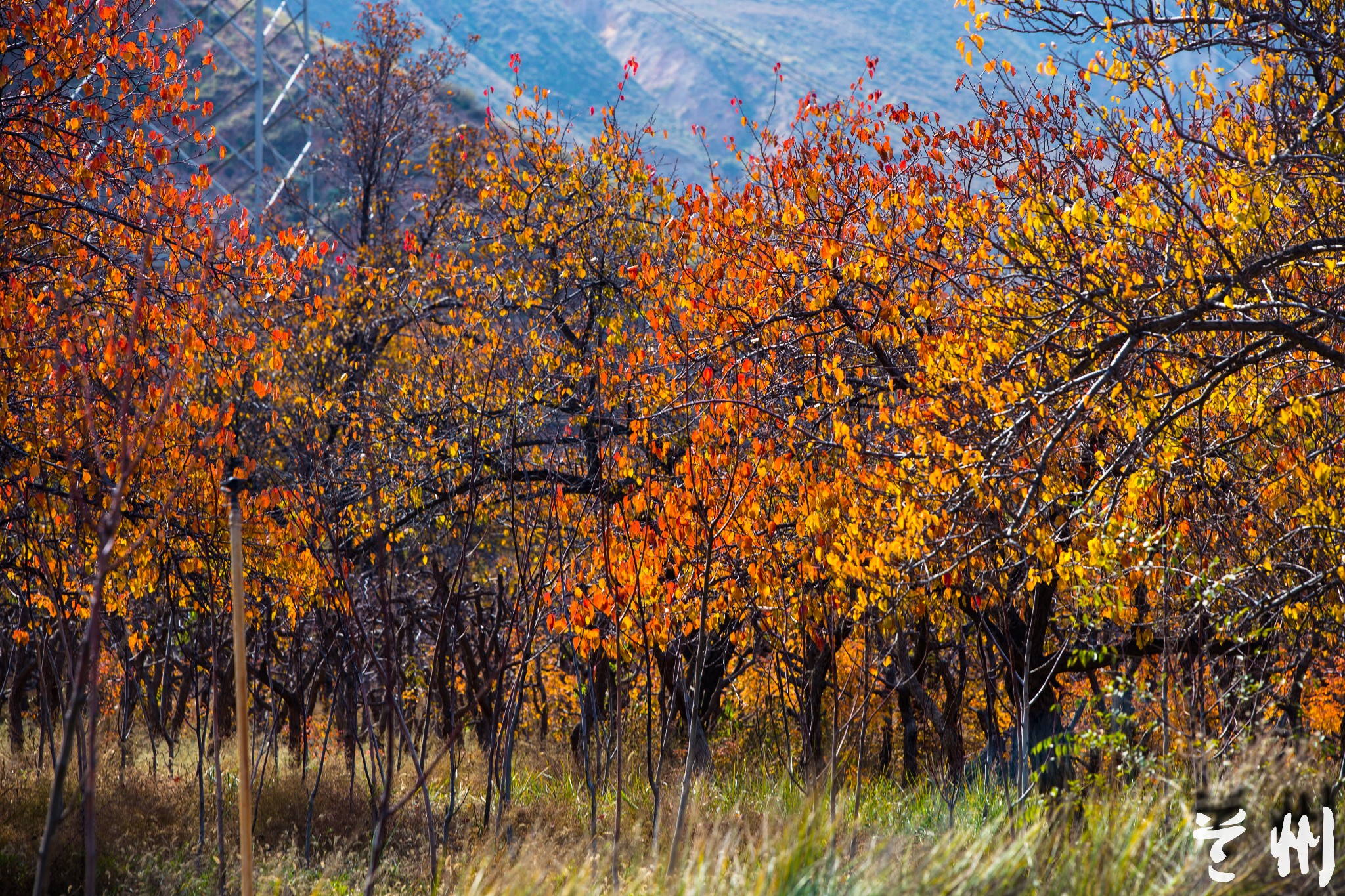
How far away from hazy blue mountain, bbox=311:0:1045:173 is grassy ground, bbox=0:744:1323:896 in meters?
137

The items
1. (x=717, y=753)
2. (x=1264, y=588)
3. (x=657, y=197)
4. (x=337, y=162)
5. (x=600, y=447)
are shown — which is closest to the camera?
(x=1264, y=588)

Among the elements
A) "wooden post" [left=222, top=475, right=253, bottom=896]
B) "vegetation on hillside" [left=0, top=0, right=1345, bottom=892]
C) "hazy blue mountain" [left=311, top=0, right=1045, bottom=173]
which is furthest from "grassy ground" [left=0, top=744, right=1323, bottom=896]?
"hazy blue mountain" [left=311, top=0, right=1045, bottom=173]

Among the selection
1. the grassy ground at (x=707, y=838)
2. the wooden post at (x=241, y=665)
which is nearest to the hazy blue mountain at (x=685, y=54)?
the grassy ground at (x=707, y=838)

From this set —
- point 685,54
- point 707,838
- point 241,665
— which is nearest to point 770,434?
point 707,838

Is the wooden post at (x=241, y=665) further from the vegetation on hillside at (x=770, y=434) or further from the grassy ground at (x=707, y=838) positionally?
the grassy ground at (x=707, y=838)

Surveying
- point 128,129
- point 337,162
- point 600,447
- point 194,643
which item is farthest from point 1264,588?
point 337,162

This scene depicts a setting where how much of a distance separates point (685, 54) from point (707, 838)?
187031 mm

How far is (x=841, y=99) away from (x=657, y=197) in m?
2.69

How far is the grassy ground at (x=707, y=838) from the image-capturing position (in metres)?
4.30

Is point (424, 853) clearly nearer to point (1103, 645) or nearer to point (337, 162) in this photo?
point (1103, 645)

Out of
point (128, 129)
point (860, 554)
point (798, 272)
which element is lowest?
point (860, 554)

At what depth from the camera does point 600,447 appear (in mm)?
10453

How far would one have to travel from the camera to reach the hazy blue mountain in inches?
6004

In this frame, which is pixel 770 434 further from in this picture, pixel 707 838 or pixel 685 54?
pixel 685 54
